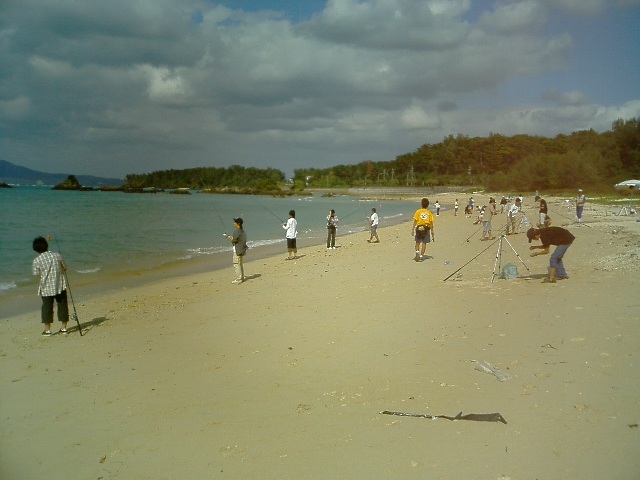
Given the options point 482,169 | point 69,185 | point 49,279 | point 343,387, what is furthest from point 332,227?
point 69,185

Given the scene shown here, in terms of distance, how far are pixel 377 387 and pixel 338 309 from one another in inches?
131

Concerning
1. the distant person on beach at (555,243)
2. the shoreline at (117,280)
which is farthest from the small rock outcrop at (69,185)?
the distant person on beach at (555,243)

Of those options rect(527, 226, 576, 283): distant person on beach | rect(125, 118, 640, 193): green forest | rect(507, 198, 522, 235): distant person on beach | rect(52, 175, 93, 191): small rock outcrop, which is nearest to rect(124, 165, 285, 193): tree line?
rect(125, 118, 640, 193): green forest

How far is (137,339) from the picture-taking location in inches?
295

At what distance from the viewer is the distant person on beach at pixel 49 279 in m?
7.95

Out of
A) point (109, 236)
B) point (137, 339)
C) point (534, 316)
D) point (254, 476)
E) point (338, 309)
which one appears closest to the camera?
point (254, 476)

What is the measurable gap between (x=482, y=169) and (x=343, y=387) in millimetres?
121202

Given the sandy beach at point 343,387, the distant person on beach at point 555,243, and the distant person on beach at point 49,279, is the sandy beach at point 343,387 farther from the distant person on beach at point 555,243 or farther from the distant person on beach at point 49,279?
the distant person on beach at point 49,279

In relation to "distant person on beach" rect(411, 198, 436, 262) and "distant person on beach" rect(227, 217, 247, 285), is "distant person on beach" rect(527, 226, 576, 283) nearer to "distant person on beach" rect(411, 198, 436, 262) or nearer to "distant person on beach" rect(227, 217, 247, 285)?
"distant person on beach" rect(411, 198, 436, 262)

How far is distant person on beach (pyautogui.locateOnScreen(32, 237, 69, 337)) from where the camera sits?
26.1 feet

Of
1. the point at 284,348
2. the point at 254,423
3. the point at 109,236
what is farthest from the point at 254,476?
the point at 109,236

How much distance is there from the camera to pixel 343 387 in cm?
498

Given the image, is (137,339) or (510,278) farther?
(510,278)

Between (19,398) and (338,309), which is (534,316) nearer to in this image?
(338,309)
